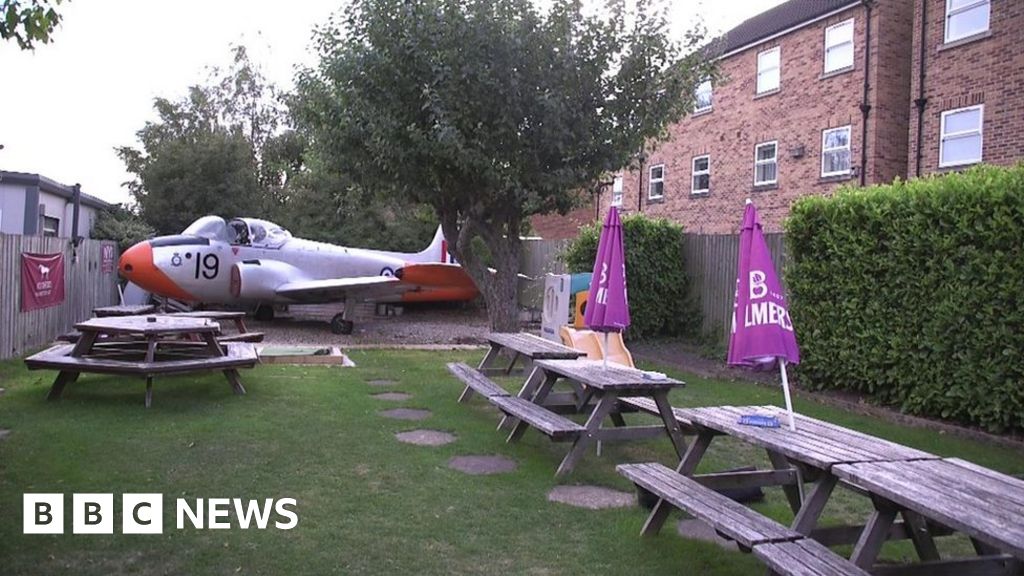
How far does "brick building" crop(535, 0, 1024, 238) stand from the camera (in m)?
15.6

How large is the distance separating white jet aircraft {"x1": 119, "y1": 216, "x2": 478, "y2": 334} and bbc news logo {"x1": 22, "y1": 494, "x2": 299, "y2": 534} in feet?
36.3

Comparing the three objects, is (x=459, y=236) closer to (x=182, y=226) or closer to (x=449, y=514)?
(x=449, y=514)

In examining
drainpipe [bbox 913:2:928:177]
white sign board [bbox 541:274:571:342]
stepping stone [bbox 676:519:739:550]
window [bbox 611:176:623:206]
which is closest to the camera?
stepping stone [bbox 676:519:739:550]

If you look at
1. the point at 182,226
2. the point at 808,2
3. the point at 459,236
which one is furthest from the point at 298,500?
the point at 182,226

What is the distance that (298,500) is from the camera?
5.25 meters

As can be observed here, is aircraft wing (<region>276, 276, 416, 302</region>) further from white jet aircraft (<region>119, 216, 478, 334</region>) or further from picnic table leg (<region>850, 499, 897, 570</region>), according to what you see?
picnic table leg (<region>850, 499, 897, 570</region>)

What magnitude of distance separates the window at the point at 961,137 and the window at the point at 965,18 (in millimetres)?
1577

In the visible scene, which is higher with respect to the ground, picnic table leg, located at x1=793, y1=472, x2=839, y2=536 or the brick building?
the brick building

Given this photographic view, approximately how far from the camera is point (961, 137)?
641 inches

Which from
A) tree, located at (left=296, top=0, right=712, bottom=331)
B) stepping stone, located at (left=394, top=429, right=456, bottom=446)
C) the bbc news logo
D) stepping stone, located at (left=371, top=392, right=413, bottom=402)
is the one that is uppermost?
tree, located at (left=296, top=0, right=712, bottom=331)

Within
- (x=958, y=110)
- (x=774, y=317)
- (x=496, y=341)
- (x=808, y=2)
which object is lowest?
(x=496, y=341)

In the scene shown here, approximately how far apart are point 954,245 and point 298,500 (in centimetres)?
695

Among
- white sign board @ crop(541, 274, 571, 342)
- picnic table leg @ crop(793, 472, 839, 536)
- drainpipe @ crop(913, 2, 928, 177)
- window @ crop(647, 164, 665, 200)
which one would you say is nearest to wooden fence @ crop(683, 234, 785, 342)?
white sign board @ crop(541, 274, 571, 342)

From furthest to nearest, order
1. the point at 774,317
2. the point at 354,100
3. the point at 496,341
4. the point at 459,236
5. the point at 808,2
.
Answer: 1. the point at 808,2
2. the point at 459,236
3. the point at 354,100
4. the point at 496,341
5. the point at 774,317
